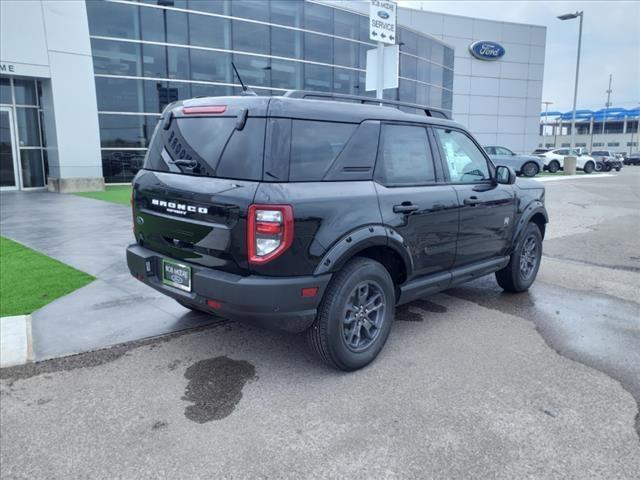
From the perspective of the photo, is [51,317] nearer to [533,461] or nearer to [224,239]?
[224,239]

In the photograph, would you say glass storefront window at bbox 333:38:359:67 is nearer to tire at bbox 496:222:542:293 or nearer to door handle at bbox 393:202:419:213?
tire at bbox 496:222:542:293

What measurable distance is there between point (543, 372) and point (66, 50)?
1764 cm

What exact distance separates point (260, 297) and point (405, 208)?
4.79 ft

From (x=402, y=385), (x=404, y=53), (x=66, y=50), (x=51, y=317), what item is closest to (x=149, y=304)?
(x=51, y=317)

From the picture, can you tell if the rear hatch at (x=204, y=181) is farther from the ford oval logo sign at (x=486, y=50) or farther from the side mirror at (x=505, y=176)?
the ford oval logo sign at (x=486, y=50)

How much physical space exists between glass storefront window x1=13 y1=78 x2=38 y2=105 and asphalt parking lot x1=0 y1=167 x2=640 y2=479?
54.6ft

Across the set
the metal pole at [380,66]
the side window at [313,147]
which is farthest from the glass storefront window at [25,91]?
the side window at [313,147]

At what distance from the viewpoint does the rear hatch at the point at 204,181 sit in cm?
321

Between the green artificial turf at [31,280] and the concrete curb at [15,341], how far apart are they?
0.88ft

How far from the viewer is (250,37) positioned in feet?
70.3

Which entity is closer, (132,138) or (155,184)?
(155,184)

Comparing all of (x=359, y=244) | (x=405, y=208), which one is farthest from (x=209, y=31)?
(x=359, y=244)

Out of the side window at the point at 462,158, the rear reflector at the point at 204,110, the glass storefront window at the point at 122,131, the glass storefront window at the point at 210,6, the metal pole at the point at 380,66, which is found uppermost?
the glass storefront window at the point at 210,6

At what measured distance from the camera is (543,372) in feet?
12.4
